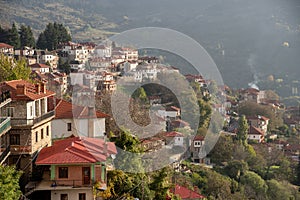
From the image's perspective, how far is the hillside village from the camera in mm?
7906

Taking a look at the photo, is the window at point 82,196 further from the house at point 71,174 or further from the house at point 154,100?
the house at point 154,100

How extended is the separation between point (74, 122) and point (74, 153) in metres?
3.12

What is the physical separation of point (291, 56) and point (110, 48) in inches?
1925

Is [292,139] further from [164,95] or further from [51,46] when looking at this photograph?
[51,46]

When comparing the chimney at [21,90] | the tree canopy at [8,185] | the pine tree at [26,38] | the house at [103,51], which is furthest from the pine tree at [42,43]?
the tree canopy at [8,185]

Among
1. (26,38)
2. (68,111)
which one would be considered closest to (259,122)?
(26,38)

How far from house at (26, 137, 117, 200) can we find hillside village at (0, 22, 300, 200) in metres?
0.02

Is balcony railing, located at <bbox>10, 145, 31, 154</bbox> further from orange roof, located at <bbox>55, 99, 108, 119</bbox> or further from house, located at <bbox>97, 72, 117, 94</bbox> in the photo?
house, located at <bbox>97, 72, 117, 94</bbox>

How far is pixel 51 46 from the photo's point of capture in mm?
33438

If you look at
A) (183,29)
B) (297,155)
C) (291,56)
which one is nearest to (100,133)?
(297,155)

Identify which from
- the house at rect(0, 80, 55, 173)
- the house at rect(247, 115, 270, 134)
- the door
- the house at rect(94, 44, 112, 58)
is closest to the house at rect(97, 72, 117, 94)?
the house at rect(94, 44, 112, 58)

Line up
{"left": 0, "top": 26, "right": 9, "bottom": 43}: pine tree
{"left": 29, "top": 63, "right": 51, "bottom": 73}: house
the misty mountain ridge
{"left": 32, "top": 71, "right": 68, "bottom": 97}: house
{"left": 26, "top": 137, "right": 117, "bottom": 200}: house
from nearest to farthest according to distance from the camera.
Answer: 1. {"left": 26, "top": 137, "right": 117, "bottom": 200}: house
2. {"left": 32, "top": 71, "right": 68, "bottom": 97}: house
3. {"left": 29, "top": 63, "right": 51, "bottom": 73}: house
4. {"left": 0, "top": 26, "right": 9, "bottom": 43}: pine tree
5. the misty mountain ridge

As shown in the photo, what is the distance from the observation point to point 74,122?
10.9 m

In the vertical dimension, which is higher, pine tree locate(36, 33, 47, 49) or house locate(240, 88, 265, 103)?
pine tree locate(36, 33, 47, 49)
